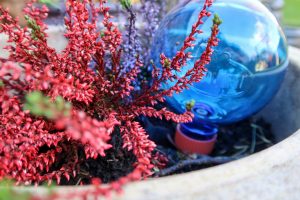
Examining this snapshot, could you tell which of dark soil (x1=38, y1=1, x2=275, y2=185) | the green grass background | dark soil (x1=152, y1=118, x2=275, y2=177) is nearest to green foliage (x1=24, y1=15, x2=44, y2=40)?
dark soil (x1=38, y1=1, x2=275, y2=185)

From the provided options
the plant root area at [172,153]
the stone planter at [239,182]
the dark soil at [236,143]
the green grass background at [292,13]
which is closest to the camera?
the stone planter at [239,182]

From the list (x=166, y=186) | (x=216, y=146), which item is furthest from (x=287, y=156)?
(x=216, y=146)

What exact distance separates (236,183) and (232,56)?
46 centimetres

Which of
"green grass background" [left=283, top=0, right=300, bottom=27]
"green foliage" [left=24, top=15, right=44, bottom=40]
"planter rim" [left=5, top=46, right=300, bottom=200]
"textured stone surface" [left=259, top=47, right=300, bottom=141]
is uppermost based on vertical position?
"green foliage" [left=24, top=15, right=44, bottom=40]

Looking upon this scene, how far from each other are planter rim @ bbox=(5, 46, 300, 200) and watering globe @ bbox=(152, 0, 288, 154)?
32cm

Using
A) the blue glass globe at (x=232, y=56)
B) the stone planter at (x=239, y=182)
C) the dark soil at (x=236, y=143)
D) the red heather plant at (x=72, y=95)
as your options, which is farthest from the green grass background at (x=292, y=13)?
the stone planter at (x=239, y=182)

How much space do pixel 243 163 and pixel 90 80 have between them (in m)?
0.43

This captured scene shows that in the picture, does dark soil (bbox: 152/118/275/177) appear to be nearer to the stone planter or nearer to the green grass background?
the stone planter

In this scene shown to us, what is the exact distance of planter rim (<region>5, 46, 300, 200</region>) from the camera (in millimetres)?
618

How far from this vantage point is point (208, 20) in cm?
105

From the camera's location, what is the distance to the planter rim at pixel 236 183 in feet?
2.03

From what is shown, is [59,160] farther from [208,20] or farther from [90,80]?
[208,20]

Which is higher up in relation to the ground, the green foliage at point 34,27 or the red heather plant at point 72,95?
the green foliage at point 34,27

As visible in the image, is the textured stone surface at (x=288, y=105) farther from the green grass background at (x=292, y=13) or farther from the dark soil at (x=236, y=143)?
the green grass background at (x=292, y=13)
